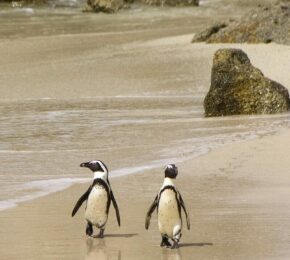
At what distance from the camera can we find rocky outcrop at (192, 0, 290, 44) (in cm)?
1898

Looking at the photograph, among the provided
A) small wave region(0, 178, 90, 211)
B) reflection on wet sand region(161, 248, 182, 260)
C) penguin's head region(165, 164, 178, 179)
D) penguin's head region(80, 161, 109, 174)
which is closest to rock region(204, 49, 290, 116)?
small wave region(0, 178, 90, 211)

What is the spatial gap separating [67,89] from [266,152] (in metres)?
6.94

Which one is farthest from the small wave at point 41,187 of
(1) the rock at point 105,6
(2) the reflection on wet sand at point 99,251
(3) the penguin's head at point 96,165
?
(1) the rock at point 105,6

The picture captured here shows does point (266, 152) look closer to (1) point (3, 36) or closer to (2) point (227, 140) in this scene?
(2) point (227, 140)

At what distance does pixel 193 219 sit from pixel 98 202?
0.60 metres

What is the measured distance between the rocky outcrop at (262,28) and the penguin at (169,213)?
486 inches

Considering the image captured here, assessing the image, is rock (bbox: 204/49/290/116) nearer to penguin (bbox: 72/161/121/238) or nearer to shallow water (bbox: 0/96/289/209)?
shallow water (bbox: 0/96/289/209)

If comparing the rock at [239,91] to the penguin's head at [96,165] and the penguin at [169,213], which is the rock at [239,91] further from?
the penguin at [169,213]

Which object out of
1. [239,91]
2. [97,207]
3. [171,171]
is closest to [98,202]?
[97,207]

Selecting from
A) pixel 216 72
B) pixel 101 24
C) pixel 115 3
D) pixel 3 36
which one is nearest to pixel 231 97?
pixel 216 72

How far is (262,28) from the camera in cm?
1912

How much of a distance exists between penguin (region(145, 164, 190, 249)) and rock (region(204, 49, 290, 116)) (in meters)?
6.21

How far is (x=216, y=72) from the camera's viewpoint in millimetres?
13188

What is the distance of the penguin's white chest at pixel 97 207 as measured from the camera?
680cm
